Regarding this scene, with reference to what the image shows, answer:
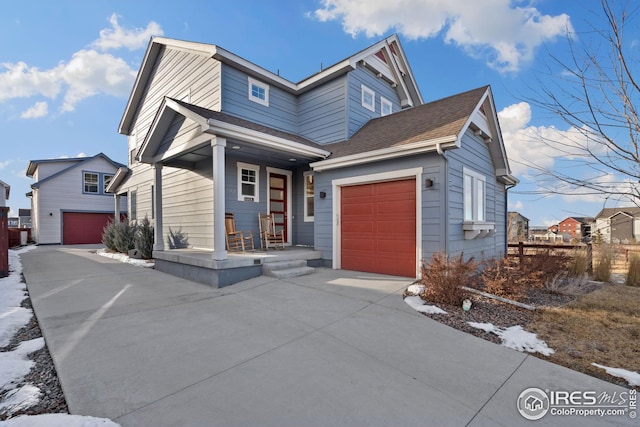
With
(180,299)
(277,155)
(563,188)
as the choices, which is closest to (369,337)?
(563,188)

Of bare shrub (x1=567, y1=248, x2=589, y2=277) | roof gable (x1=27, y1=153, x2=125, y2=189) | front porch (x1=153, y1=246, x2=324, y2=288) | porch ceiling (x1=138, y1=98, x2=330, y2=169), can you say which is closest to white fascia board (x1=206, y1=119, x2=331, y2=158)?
porch ceiling (x1=138, y1=98, x2=330, y2=169)

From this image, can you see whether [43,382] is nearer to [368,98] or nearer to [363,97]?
[363,97]

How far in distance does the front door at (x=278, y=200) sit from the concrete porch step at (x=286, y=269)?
249cm

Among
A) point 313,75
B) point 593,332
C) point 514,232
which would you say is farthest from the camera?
point 514,232

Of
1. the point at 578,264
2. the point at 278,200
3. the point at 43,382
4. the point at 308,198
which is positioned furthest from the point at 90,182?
the point at 578,264

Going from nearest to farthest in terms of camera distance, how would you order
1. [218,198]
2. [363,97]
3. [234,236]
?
[218,198]
[234,236]
[363,97]

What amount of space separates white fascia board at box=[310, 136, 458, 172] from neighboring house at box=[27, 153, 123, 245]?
18908mm

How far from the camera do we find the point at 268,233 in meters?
8.45

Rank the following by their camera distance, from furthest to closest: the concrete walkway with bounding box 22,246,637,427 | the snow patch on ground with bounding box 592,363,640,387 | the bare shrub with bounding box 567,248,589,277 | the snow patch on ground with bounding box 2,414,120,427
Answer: the bare shrub with bounding box 567,248,589,277 → the snow patch on ground with bounding box 592,363,640,387 → the concrete walkway with bounding box 22,246,637,427 → the snow patch on ground with bounding box 2,414,120,427

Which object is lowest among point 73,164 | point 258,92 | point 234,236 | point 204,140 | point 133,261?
point 133,261

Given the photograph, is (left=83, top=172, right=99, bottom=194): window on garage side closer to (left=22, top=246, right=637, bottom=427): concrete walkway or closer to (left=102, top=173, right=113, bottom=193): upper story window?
(left=102, top=173, right=113, bottom=193): upper story window

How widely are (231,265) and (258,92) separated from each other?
20.2 ft

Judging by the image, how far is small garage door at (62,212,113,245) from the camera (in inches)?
710

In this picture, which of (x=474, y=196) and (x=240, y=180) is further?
(x=240, y=180)
